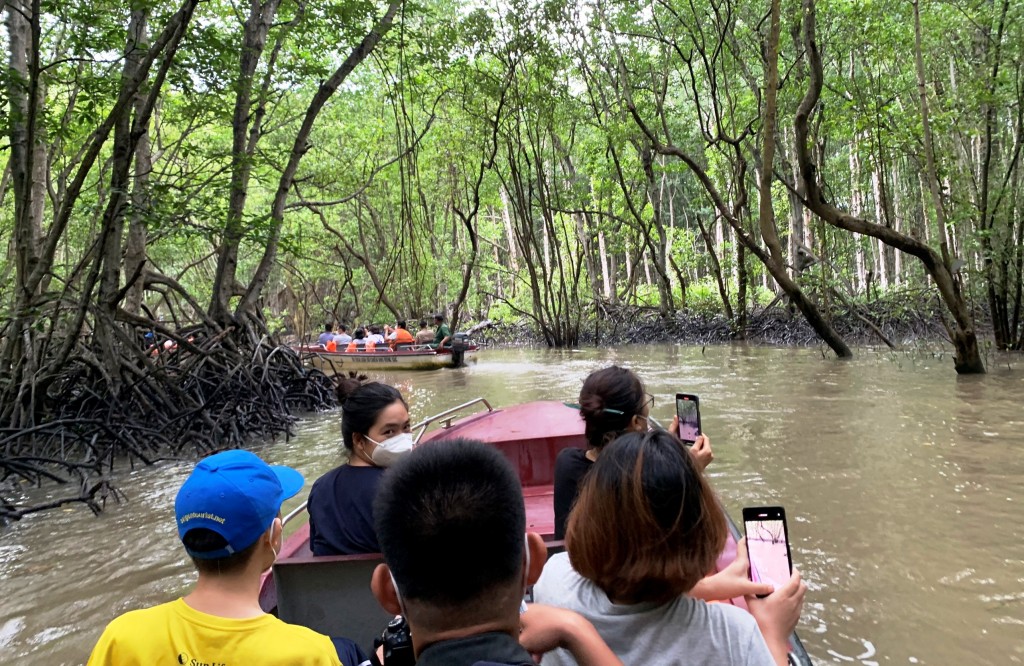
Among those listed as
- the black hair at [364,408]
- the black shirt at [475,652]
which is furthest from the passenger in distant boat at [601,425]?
the black shirt at [475,652]

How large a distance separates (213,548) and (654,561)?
0.95m

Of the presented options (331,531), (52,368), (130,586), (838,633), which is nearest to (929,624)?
(838,633)

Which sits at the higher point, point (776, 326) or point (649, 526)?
point (776, 326)

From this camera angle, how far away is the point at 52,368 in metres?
7.24

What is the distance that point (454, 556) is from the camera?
1.09 m

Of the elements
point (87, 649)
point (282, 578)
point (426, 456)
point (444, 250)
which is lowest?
point (87, 649)

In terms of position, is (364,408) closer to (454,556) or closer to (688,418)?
(688,418)

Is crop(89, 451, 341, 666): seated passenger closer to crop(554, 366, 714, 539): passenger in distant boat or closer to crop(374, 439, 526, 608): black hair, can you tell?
crop(374, 439, 526, 608): black hair

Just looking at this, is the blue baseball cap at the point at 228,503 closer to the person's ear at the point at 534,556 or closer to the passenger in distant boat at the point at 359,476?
the person's ear at the point at 534,556

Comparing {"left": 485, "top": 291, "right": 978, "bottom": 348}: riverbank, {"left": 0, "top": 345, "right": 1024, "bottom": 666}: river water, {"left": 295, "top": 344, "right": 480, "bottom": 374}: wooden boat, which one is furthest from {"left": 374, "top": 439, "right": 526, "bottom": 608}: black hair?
{"left": 295, "top": 344, "right": 480, "bottom": 374}: wooden boat

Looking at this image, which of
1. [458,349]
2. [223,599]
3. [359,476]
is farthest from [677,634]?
[458,349]

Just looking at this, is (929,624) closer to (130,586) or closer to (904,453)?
(904,453)

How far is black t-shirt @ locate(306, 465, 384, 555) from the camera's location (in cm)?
261

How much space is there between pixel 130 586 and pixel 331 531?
8.52 feet
